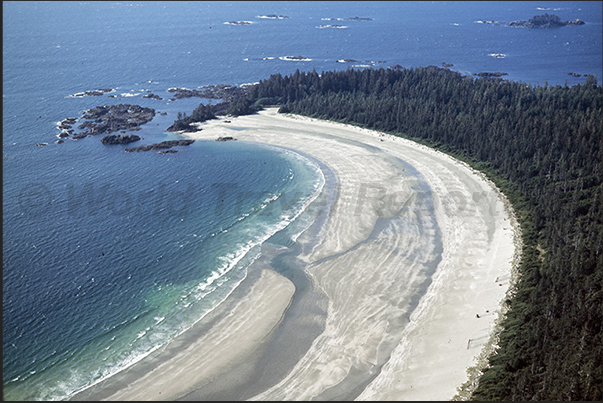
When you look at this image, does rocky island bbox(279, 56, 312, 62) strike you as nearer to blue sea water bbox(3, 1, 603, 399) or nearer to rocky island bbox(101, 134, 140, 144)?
blue sea water bbox(3, 1, 603, 399)

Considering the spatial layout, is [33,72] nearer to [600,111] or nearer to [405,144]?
[405,144]

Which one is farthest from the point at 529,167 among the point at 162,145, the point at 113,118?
the point at 113,118

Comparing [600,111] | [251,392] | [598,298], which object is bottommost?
[251,392]

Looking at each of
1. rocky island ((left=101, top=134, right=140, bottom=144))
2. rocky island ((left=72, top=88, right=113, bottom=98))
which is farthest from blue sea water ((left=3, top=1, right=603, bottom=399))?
rocky island ((left=72, top=88, right=113, bottom=98))

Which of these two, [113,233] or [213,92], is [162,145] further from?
[213,92]

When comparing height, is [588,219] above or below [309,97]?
below

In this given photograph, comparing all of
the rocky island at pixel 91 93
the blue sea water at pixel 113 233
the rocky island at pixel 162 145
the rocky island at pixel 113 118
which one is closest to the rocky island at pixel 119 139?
the blue sea water at pixel 113 233

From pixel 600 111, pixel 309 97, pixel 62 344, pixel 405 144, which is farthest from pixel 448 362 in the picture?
pixel 309 97

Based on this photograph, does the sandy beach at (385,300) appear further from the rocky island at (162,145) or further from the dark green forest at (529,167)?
the rocky island at (162,145)
